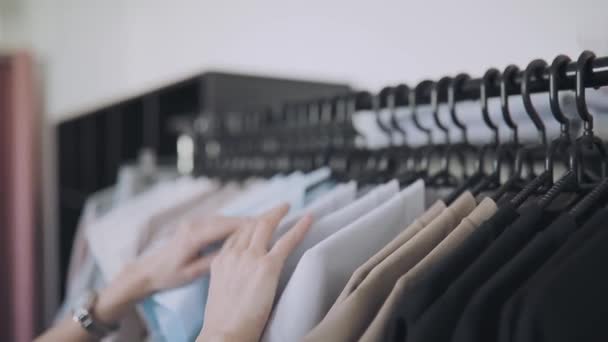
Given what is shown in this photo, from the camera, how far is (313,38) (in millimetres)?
1219

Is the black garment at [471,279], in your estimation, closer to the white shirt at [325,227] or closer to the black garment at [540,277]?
the black garment at [540,277]

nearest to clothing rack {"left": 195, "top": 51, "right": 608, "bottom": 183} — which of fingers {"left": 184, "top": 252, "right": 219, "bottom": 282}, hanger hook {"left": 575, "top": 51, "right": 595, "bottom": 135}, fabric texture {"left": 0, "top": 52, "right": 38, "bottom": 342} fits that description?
hanger hook {"left": 575, "top": 51, "right": 595, "bottom": 135}

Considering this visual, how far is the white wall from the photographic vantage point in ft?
2.60

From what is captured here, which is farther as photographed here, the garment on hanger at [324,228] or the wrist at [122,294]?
the wrist at [122,294]

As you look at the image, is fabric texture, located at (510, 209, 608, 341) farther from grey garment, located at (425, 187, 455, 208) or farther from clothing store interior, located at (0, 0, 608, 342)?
→ grey garment, located at (425, 187, 455, 208)

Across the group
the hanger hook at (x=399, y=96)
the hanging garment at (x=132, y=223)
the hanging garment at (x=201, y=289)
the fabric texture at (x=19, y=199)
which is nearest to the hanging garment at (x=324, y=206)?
the hanging garment at (x=201, y=289)

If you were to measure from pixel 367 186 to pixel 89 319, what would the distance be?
15.6 inches

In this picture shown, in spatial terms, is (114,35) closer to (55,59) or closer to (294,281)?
(55,59)

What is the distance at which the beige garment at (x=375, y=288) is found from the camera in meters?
0.38

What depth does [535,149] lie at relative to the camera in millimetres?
517

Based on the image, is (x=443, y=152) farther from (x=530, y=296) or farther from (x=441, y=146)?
(x=530, y=296)

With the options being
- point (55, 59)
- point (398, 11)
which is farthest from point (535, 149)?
point (55, 59)

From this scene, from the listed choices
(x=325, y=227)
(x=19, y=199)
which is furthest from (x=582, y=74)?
(x=19, y=199)

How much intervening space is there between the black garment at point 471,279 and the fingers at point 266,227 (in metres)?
0.21
